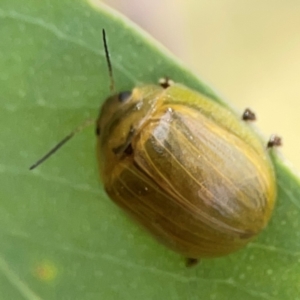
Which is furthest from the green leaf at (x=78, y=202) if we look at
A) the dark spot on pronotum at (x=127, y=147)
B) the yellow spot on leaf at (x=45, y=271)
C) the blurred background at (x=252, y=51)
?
the blurred background at (x=252, y=51)

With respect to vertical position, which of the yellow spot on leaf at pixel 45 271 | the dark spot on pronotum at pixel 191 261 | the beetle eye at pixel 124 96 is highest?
the beetle eye at pixel 124 96

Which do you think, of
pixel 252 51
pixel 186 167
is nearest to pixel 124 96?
pixel 186 167

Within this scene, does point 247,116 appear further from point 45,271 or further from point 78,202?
point 45,271

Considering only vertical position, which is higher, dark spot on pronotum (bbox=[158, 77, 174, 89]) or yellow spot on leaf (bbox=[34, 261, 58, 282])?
dark spot on pronotum (bbox=[158, 77, 174, 89])

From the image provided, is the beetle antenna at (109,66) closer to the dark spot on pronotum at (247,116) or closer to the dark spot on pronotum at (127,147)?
the dark spot on pronotum at (127,147)

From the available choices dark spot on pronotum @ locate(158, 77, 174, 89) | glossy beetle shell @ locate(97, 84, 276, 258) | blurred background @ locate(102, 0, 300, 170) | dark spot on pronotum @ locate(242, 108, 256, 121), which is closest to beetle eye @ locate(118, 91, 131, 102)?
glossy beetle shell @ locate(97, 84, 276, 258)

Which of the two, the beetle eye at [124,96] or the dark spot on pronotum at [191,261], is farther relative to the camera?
the dark spot on pronotum at [191,261]

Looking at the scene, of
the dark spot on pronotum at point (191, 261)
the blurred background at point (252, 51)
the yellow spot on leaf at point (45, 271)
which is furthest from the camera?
the blurred background at point (252, 51)

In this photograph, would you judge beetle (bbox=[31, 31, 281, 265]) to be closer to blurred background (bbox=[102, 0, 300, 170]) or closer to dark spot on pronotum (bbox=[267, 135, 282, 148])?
dark spot on pronotum (bbox=[267, 135, 282, 148])
